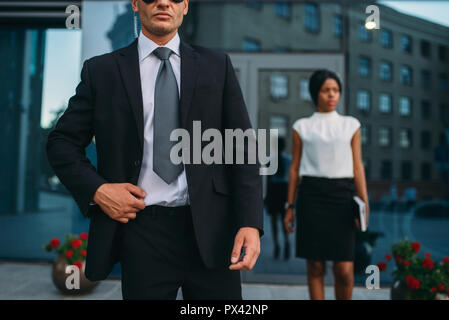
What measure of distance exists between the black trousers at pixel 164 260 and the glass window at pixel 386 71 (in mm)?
3856

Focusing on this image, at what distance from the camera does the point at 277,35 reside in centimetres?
447

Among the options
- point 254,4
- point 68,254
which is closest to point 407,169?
point 254,4

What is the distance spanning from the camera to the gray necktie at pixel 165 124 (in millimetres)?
1237

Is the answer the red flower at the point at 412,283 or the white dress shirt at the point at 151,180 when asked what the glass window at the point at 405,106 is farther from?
the white dress shirt at the point at 151,180

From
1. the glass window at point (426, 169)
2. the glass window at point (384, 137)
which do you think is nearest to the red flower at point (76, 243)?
the glass window at point (384, 137)

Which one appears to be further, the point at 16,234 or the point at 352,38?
the point at 16,234

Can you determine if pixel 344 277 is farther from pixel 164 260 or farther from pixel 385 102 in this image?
pixel 385 102

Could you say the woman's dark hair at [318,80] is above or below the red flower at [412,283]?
above

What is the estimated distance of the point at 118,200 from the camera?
1.15 meters

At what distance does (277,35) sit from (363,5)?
3.26 ft

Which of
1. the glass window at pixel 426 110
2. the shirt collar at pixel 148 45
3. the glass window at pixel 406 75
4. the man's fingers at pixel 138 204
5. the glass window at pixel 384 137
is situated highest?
the glass window at pixel 406 75
